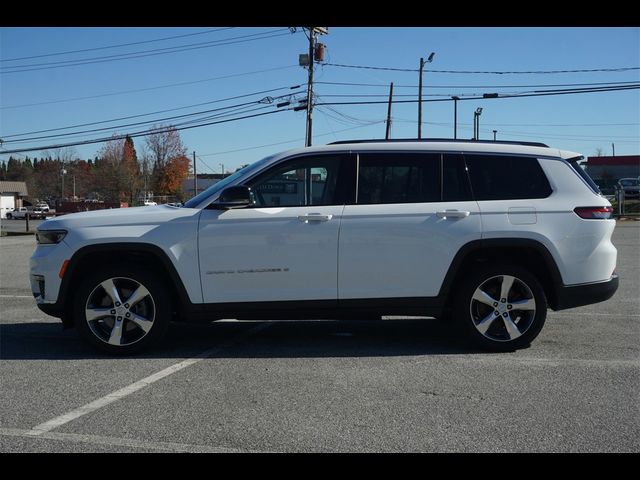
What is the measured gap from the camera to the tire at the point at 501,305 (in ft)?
19.5

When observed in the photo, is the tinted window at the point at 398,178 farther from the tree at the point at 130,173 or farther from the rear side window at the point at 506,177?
the tree at the point at 130,173

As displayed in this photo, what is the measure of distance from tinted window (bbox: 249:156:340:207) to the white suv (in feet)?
0.03

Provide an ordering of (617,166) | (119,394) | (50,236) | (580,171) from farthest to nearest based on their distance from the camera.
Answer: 1. (617,166)
2. (580,171)
3. (50,236)
4. (119,394)

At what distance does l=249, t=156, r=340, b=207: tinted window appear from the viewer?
604 cm

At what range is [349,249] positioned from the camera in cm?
586

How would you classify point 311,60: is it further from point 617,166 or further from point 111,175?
point 617,166

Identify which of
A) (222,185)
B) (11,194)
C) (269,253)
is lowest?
(269,253)

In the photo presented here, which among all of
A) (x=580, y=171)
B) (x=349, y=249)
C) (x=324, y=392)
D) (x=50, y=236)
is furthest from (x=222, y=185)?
(x=580, y=171)

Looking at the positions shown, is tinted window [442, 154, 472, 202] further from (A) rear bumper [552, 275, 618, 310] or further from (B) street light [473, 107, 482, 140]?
(B) street light [473, 107, 482, 140]

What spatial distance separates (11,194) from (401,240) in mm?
93915

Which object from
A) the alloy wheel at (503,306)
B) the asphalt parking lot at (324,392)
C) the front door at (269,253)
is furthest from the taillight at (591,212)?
the front door at (269,253)

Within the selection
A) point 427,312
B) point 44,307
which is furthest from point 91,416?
point 427,312

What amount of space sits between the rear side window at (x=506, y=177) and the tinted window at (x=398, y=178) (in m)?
0.37

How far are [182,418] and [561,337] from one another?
413 cm
